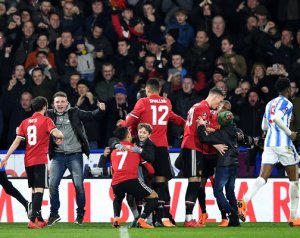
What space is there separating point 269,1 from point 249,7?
0.99 metres

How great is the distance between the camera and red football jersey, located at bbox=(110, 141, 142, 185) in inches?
726

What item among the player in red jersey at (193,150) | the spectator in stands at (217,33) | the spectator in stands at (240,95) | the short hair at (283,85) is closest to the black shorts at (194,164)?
the player in red jersey at (193,150)

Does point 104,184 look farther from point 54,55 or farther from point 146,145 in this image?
point 54,55

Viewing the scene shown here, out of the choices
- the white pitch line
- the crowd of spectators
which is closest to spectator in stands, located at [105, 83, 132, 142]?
the crowd of spectators

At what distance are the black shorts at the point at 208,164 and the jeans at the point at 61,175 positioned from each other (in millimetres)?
2077

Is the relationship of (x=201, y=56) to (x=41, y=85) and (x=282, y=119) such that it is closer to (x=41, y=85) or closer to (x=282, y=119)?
(x=41, y=85)

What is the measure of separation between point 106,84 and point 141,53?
131 cm

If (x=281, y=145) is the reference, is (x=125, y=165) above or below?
below

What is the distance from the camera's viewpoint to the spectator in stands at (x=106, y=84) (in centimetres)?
2581

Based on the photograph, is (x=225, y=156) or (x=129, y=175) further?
(x=225, y=156)

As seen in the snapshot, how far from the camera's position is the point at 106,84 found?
85.1ft

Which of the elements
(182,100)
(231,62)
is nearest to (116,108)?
(182,100)

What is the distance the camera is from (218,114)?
19.2 m

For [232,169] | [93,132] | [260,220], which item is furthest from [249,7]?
[232,169]
